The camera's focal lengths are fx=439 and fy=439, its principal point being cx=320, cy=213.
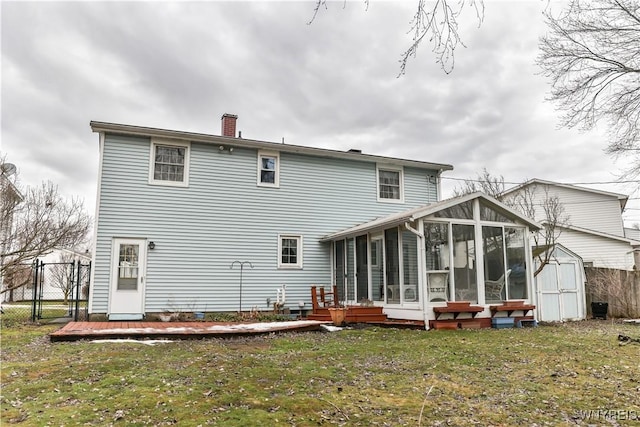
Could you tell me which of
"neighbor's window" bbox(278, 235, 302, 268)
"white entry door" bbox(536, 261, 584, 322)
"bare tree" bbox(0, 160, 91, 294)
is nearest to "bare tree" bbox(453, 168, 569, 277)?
"white entry door" bbox(536, 261, 584, 322)

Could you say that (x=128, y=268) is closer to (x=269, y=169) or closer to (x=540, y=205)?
(x=269, y=169)

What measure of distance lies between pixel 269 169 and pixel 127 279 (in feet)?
17.1

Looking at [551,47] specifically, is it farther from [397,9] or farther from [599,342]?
[397,9]

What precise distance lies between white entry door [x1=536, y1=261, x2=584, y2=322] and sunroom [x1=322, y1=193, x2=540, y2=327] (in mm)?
2019

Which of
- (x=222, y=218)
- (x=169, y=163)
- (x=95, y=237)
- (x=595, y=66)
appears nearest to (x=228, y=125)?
(x=169, y=163)

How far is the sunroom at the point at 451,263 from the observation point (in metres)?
10.5

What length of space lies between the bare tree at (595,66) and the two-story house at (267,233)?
313 cm

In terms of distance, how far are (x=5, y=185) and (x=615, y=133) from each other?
1502 cm

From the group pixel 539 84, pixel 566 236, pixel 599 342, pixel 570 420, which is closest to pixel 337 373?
pixel 570 420

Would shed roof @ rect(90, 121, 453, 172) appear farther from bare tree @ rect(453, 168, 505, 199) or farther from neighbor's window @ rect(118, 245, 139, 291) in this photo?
bare tree @ rect(453, 168, 505, 199)

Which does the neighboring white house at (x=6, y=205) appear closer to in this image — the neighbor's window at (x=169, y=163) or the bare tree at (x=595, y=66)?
the neighbor's window at (x=169, y=163)

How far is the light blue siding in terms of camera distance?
1207 centimetres

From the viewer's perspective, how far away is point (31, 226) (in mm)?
11953

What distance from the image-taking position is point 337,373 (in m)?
5.71
